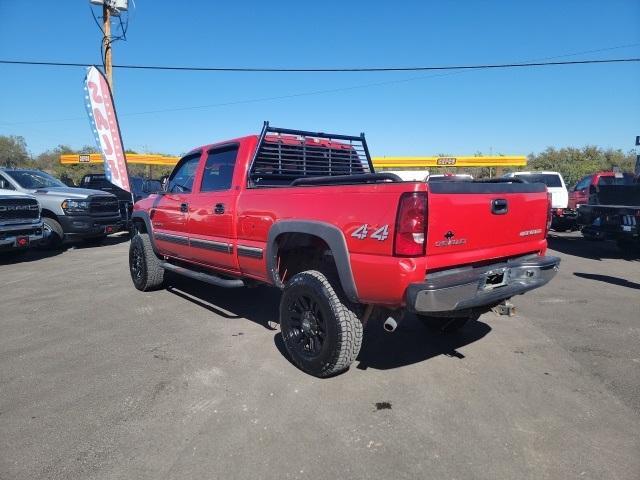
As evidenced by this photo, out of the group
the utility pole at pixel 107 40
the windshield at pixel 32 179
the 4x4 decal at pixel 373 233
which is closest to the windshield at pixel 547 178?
the 4x4 decal at pixel 373 233

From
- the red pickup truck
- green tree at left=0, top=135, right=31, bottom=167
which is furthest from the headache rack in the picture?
green tree at left=0, top=135, right=31, bottom=167

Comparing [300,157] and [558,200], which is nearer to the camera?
[300,157]

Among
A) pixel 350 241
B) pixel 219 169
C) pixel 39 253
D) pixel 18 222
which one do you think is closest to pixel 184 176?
pixel 219 169

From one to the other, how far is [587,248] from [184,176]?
9.85 m

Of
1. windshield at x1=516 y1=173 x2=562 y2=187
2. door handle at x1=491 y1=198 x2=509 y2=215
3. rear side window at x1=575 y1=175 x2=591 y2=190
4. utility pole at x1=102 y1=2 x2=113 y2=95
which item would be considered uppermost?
utility pole at x1=102 y1=2 x2=113 y2=95

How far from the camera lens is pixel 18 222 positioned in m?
9.12

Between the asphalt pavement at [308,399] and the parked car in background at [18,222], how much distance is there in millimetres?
4257

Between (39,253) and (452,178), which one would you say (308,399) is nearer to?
(452,178)

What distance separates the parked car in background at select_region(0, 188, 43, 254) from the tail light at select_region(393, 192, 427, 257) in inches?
349

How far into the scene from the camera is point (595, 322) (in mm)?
4816

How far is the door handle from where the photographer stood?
324 cm

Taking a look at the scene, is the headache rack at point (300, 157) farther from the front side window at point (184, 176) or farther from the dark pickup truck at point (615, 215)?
the dark pickup truck at point (615, 215)

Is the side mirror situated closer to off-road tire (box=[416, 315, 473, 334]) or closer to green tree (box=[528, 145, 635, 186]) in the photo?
off-road tire (box=[416, 315, 473, 334])

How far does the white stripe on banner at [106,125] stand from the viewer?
12.5 metres
